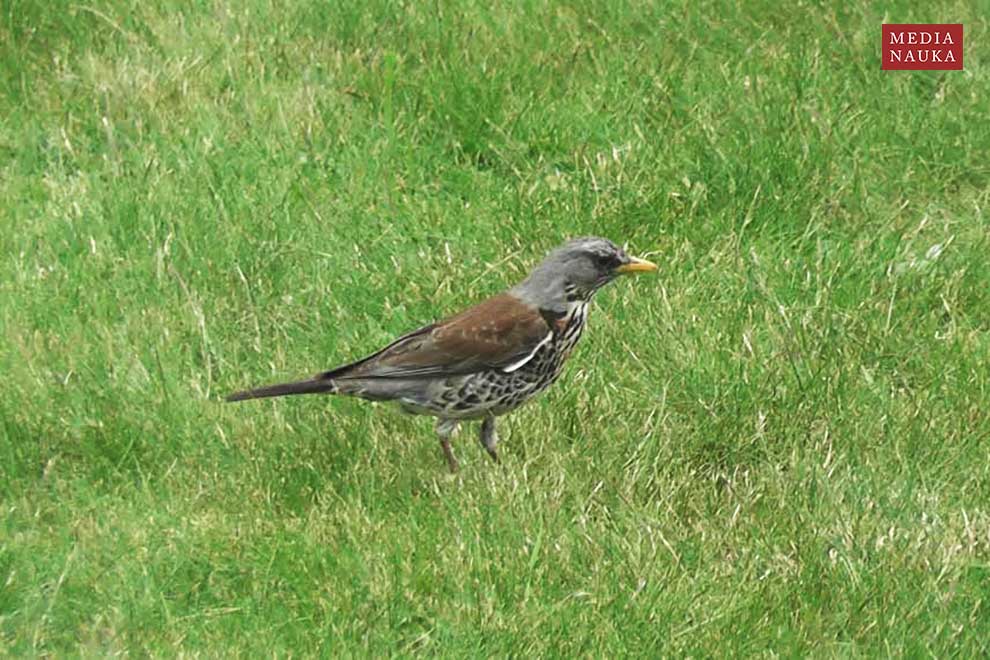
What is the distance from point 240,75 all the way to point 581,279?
9.69 feet

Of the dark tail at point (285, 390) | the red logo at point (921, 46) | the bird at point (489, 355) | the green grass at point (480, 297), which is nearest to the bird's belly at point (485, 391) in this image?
the bird at point (489, 355)

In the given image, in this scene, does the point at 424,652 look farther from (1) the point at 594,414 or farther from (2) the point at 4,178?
(2) the point at 4,178

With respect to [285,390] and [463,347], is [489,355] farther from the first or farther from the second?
[285,390]

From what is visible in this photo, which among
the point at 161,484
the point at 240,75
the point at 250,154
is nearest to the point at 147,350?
the point at 161,484

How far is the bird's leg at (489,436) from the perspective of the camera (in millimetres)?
6516

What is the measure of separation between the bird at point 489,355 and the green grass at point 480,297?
20 centimetres

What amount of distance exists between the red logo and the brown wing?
3.15m

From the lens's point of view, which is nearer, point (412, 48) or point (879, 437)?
point (879, 437)

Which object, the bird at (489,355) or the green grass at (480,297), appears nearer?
the green grass at (480,297)

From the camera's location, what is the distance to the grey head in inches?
260

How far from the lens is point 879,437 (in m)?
6.45

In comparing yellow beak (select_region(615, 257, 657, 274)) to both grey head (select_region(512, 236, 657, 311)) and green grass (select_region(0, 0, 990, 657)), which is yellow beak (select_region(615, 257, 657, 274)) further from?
green grass (select_region(0, 0, 990, 657))

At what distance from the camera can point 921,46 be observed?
891 cm

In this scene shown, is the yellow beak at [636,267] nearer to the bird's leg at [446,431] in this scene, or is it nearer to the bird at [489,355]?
the bird at [489,355]
